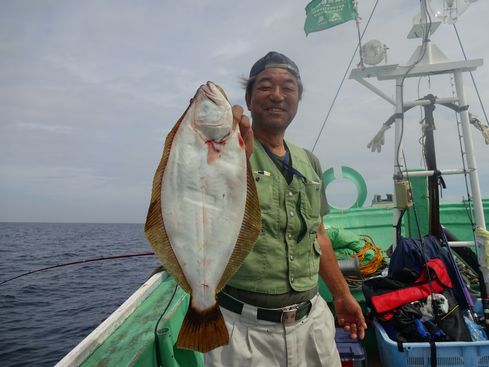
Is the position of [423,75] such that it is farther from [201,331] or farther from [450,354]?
[201,331]

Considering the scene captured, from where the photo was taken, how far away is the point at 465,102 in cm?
414

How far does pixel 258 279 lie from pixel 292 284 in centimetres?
21

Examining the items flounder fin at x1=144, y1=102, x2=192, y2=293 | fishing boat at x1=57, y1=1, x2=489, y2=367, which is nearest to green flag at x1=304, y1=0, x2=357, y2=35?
fishing boat at x1=57, y1=1, x2=489, y2=367

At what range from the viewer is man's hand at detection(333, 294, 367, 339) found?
2.29m

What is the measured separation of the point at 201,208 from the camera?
1.36m

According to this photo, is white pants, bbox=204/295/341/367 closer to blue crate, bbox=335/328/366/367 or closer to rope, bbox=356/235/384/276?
blue crate, bbox=335/328/366/367

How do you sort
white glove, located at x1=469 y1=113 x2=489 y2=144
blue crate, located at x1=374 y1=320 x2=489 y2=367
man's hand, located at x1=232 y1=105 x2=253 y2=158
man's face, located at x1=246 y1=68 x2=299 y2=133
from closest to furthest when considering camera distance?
man's hand, located at x1=232 y1=105 x2=253 y2=158, man's face, located at x1=246 y1=68 x2=299 y2=133, blue crate, located at x1=374 y1=320 x2=489 y2=367, white glove, located at x1=469 y1=113 x2=489 y2=144

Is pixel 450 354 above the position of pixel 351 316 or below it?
below

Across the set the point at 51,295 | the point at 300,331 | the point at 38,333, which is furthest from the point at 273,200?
the point at 51,295

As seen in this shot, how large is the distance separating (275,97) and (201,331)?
52.9 inches

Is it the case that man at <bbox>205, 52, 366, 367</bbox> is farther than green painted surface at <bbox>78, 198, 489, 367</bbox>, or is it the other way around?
green painted surface at <bbox>78, 198, 489, 367</bbox>

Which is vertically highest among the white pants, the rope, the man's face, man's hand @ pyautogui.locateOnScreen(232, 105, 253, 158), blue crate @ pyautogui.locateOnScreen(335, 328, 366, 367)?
the man's face

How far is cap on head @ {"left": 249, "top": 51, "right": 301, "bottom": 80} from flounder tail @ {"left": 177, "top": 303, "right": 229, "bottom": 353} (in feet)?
4.68

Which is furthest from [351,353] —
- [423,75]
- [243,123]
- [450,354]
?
[423,75]
